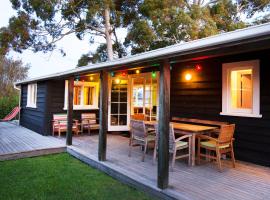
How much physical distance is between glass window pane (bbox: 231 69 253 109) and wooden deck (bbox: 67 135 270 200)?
46.9 inches

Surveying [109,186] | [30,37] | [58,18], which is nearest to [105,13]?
[58,18]

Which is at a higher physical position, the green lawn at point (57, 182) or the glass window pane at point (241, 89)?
the glass window pane at point (241, 89)

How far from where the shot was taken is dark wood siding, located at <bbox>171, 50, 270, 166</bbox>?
459cm

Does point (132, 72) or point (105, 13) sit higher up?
point (105, 13)

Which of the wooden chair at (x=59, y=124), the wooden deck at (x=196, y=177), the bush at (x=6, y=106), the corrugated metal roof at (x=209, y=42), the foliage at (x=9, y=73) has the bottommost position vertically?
the wooden deck at (x=196, y=177)

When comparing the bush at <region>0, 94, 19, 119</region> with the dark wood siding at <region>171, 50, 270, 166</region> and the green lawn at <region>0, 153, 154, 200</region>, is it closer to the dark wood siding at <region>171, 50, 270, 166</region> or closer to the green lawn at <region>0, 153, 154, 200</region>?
the green lawn at <region>0, 153, 154, 200</region>

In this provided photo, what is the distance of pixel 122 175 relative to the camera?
4.08 m

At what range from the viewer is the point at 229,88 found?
16.9 feet

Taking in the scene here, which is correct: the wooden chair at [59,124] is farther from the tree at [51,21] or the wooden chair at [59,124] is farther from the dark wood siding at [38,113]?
the tree at [51,21]

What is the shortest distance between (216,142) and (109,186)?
6.29 ft

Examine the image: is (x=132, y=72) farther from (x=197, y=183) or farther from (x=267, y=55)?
(x=197, y=183)

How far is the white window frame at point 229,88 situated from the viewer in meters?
4.68

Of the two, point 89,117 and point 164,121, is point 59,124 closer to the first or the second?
point 89,117

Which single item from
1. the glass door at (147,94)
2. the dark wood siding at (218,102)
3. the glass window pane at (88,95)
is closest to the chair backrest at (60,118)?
the glass window pane at (88,95)
